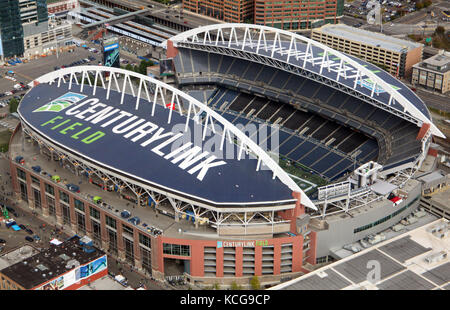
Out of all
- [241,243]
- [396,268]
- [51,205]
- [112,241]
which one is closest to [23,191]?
[51,205]

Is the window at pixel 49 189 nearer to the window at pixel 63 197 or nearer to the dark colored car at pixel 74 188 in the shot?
the window at pixel 63 197

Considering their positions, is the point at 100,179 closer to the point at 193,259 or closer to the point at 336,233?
the point at 193,259

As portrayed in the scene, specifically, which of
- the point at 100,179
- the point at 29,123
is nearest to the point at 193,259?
the point at 100,179

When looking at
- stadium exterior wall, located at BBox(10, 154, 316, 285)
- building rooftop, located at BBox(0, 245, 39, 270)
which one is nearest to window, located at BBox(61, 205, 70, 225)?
building rooftop, located at BBox(0, 245, 39, 270)

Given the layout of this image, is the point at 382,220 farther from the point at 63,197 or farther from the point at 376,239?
the point at 63,197

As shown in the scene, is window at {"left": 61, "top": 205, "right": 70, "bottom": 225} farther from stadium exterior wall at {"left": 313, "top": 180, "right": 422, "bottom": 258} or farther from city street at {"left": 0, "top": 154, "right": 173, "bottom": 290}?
stadium exterior wall at {"left": 313, "top": 180, "right": 422, "bottom": 258}
